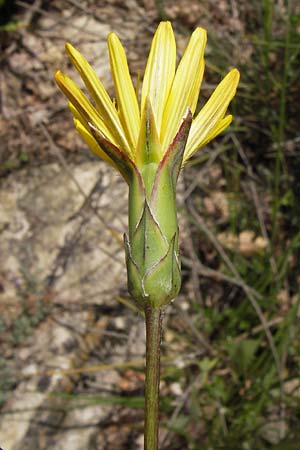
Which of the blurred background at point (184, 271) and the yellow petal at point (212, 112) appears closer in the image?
the yellow petal at point (212, 112)

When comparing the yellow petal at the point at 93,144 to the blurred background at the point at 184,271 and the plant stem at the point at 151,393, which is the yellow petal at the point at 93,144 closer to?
the plant stem at the point at 151,393

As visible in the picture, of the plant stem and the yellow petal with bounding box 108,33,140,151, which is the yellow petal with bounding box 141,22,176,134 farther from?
the plant stem

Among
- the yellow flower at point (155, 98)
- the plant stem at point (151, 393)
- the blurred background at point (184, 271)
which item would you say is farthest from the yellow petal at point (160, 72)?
the blurred background at point (184, 271)

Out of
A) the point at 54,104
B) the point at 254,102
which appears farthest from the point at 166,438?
the point at 54,104

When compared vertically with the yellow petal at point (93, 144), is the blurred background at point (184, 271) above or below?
above

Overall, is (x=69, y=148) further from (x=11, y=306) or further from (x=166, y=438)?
(x=166, y=438)

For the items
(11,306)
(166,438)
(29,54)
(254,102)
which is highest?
(29,54)

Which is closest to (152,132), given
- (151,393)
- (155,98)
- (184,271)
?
(155,98)
